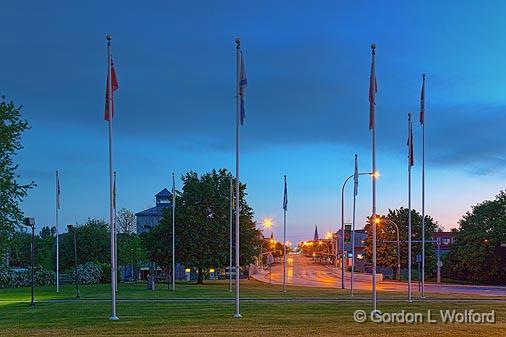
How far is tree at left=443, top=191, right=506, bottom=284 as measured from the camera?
278ft

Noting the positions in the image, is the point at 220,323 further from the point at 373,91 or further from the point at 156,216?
the point at 156,216

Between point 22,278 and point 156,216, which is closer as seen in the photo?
point 22,278

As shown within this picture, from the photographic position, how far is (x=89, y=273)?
70.4 m

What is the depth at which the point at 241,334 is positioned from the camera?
19.2m

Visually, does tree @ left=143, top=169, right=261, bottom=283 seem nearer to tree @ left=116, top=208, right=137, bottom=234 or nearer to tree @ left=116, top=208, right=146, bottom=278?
tree @ left=116, top=208, right=146, bottom=278

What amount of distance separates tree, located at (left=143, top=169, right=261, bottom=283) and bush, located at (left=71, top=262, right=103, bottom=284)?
20.1ft

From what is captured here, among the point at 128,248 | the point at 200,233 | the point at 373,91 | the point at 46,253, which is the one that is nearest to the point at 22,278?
the point at 200,233

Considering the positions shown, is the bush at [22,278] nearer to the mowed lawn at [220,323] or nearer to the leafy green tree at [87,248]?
the leafy green tree at [87,248]

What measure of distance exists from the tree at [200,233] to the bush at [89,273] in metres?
6.13

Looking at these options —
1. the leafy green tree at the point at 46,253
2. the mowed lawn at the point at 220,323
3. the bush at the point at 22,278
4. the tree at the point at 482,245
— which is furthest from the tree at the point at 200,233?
the mowed lawn at the point at 220,323

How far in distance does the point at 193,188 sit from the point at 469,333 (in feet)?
184

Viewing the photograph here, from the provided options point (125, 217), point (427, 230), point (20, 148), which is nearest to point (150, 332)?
point (20, 148)

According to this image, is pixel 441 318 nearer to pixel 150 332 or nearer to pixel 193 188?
pixel 150 332

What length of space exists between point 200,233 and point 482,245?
38561 mm
